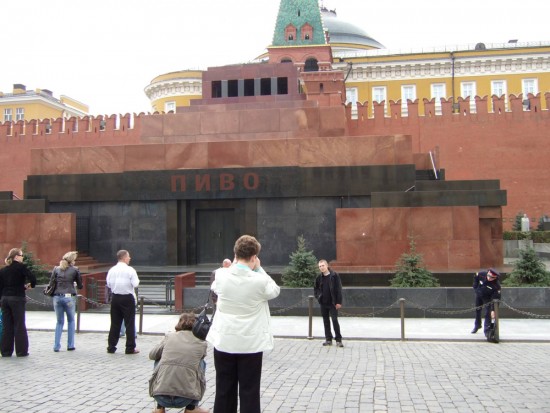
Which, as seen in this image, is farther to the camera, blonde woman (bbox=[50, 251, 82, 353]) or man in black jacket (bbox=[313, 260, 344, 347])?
man in black jacket (bbox=[313, 260, 344, 347])

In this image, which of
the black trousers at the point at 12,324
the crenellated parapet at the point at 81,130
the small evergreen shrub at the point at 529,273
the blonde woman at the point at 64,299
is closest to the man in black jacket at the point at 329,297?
the blonde woman at the point at 64,299

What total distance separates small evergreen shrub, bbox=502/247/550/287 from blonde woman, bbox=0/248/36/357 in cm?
892

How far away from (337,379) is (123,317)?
310 centimetres

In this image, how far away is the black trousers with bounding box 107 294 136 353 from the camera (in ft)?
25.6

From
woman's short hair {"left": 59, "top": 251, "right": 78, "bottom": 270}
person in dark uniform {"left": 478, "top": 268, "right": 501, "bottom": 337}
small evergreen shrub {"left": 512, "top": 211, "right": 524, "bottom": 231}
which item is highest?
small evergreen shrub {"left": 512, "top": 211, "right": 524, "bottom": 231}

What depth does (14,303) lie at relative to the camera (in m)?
7.59

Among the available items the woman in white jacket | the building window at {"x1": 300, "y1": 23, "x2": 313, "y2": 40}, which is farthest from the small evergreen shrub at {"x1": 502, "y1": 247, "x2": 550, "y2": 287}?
the building window at {"x1": 300, "y1": 23, "x2": 313, "y2": 40}

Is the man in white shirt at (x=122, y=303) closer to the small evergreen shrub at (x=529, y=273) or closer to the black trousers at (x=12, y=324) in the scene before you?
the black trousers at (x=12, y=324)

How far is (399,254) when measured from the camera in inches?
552

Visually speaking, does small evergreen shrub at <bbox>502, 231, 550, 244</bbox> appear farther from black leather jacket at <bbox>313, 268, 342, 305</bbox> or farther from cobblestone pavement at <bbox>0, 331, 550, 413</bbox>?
black leather jacket at <bbox>313, 268, 342, 305</bbox>

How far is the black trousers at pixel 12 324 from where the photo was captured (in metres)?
7.56

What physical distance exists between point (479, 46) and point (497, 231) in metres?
35.1

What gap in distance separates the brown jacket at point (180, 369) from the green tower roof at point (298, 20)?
29950 millimetres

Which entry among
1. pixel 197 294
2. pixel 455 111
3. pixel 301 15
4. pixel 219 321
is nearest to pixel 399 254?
pixel 197 294
